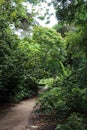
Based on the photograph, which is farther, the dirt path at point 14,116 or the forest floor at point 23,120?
the dirt path at point 14,116

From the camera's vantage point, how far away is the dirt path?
1004 centimetres

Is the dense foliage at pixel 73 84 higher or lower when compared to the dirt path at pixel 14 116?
higher

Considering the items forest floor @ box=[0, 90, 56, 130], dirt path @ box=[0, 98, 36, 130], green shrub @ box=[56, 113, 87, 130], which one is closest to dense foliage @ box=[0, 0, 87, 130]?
green shrub @ box=[56, 113, 87, 130]

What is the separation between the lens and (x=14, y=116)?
39.3 ft

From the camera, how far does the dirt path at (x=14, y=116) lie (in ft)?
32.9

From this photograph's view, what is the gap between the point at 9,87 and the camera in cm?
1561

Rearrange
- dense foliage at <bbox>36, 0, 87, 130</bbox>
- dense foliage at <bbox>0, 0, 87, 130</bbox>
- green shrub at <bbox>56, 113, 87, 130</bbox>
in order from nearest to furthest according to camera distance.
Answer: dense foliage at <bbox>36, 0, 87, 130</bbox> < dense foliage at <bbox>0, 0, 87, 130</bbox> < green shrub at <bbox>56, 113, 87, 130</bbox>

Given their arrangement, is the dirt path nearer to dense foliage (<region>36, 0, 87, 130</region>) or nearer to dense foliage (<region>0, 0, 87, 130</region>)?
dense foliage (<region>0, 0, 87, 130</region>)

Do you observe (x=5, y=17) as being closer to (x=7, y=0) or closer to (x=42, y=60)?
(x=7, y=0)

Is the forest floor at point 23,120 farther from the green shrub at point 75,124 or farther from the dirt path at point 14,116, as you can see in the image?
the green shrub at point 75,124

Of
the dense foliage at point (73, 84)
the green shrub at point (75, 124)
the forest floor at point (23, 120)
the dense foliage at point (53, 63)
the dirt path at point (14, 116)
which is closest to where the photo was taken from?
the dense foliage at point (73, 84)

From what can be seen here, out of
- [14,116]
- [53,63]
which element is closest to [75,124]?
[14,116]

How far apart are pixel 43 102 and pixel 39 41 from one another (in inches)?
493

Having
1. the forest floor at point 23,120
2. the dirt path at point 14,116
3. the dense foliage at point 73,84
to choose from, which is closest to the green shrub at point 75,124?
the dense foliage at point 73,84
